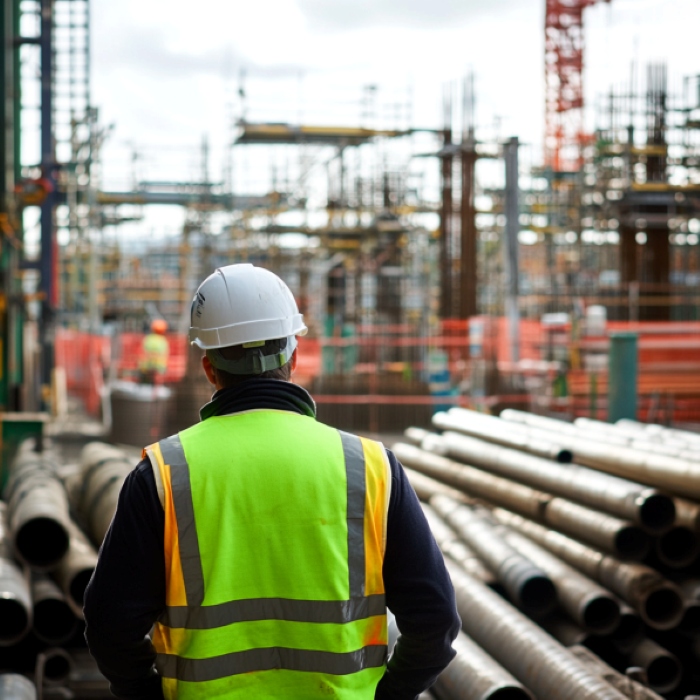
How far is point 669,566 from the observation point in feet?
18.2

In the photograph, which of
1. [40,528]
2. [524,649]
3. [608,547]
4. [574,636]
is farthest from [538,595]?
[40,528]

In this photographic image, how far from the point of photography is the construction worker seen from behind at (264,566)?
2158mm

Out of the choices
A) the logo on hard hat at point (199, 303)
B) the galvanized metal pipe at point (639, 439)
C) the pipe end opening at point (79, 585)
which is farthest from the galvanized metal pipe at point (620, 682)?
the logo on hard hat at point (199, 303)

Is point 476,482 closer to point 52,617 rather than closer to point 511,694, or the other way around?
point 52,617

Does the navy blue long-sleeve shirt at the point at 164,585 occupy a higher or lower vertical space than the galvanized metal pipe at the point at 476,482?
higher

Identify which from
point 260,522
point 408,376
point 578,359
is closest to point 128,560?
point 260,522

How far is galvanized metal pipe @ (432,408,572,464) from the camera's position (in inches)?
263

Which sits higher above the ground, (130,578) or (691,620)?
(130,578)

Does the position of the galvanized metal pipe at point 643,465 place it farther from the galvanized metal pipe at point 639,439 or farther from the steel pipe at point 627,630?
the steel pipe at point 627,630

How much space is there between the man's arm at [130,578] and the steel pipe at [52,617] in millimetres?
3456

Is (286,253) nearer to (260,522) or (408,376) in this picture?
(408,376)

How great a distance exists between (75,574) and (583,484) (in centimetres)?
287

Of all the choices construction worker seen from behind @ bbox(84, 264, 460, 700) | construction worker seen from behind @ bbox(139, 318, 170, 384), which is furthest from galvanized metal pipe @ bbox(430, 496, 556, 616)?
construction worker seen from behind @ bbox(139, 318, 170, 384)

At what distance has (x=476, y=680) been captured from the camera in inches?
169
